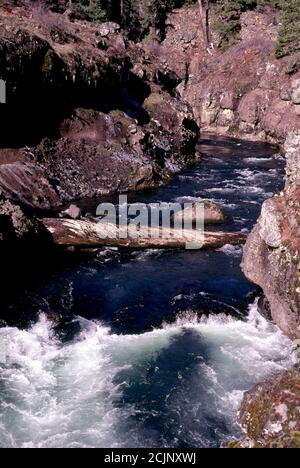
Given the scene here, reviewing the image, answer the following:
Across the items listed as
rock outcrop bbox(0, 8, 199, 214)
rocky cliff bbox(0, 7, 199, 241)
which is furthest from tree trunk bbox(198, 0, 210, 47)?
rock outcrop bbox(0, 8, 199, 214)

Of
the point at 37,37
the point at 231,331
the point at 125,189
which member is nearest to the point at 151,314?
the point at 231,331

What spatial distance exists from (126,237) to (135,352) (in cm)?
893

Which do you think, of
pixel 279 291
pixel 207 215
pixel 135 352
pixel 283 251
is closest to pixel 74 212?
pixel 207 215

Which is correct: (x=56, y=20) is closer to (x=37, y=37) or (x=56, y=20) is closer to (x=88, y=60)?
(x=88, y=60)

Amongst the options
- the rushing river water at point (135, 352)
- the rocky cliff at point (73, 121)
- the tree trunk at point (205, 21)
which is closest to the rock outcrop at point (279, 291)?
the rushing river water at point (135, 352)

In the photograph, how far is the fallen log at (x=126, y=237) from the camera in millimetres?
23641

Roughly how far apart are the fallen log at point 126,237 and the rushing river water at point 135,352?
0.54 metres

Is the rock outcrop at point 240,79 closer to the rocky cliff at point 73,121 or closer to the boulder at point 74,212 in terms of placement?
the rocky cliff at point 73,121

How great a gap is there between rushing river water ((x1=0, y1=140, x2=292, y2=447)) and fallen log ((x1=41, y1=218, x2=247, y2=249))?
1.76 ft

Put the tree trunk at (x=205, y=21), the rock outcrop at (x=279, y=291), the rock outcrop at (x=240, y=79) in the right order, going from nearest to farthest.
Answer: the rock outcrop at (x=279, y=291), the rock outcrop at (x=240, y=79), the tree trunk at (x=205, y=21)

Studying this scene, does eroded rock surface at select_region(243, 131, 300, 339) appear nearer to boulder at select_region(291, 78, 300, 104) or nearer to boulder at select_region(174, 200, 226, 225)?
boulder at select_region(174, 200, 226, 225)

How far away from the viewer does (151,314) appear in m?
18.5

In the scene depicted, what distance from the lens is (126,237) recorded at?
79.5 feet
